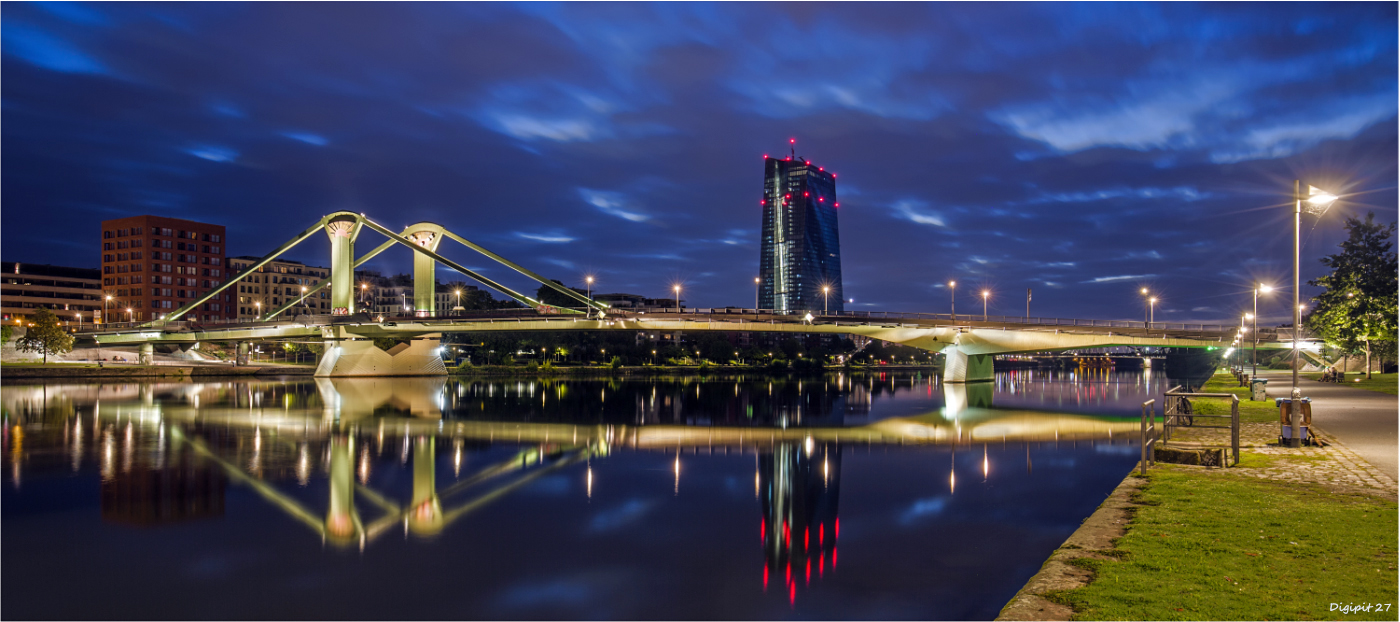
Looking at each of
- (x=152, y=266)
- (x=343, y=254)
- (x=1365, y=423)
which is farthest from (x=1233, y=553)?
(x=152, y=266)

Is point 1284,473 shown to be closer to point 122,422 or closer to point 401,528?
point 401,528

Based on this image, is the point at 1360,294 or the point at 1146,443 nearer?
the point at 1146,443

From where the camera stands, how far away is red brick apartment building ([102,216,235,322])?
458ft

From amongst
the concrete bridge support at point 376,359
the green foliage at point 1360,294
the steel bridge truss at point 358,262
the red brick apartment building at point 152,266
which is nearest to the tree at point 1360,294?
the green foliage at point 1360,294

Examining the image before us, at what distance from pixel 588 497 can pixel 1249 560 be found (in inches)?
473

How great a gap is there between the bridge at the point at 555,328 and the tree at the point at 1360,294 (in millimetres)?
14920

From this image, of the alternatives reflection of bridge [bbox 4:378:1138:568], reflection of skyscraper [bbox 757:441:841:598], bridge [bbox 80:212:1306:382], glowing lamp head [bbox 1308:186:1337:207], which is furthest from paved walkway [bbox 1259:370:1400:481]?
bridge [bbox 80:212:1306:382]

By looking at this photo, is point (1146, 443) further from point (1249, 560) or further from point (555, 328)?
point (555, 328)

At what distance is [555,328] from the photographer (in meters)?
69.4

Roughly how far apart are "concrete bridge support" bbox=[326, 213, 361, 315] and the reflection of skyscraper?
69.6m

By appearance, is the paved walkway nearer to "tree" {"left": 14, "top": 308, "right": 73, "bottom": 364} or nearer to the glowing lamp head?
the glowing lamp head

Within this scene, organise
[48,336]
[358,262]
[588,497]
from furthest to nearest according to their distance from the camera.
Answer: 1. [358,262]
2. [48,336]
3. [588,497]

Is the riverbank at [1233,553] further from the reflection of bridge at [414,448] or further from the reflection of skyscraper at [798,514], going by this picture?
the reflection of bridge at [414,448]

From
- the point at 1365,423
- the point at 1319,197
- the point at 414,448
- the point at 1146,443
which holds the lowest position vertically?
the point at 414,448
